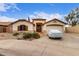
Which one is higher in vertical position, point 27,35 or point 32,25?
point 32,25

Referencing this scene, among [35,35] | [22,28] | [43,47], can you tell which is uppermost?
[22,28]

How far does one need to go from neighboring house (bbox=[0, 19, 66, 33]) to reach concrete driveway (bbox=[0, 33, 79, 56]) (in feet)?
0.45

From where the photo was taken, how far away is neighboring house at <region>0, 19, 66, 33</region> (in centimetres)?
379

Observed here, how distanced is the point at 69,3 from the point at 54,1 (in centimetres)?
21

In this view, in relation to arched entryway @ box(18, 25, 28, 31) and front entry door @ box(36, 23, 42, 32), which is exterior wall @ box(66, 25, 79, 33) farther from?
arched entryway @ box(18, 25, 28, 31)

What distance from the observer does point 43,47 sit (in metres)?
3.76

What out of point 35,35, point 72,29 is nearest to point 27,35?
point 35,35

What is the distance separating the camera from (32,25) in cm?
382

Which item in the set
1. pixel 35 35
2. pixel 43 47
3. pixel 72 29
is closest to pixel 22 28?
pixel 35 35


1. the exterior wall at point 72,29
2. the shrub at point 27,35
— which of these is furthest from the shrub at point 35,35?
the exterior wall at point 72,29

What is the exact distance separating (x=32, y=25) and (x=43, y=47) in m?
0.35

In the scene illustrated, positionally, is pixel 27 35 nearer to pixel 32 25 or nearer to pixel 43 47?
pixel 32 25

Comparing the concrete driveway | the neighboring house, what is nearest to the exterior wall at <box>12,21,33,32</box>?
the neighboring house

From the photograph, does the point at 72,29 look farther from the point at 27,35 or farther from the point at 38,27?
the point at 27,35
